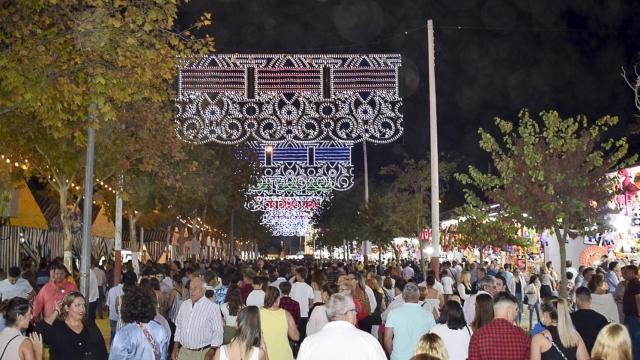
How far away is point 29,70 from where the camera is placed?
13.1 metres

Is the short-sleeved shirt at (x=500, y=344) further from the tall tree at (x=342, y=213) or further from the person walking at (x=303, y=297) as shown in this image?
the tall tree at (x=342, y=213)

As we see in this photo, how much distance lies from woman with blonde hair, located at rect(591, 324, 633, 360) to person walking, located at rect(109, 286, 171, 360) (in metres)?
4.12

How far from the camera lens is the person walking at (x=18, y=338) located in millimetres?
7887

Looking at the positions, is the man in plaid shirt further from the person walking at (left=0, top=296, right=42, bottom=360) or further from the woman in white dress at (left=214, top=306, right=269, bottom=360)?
the person walking at (left=0, top=296, right=42, bottom=360)

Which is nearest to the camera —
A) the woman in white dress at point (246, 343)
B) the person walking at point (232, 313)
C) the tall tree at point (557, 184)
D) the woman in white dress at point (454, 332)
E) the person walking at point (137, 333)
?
the woman in white dress at point (246, 343)

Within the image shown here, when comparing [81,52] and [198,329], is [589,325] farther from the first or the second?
[81,52]

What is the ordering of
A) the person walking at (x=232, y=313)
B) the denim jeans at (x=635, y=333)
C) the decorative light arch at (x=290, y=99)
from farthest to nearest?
the decorative light arch at (x=290, y=99)
the denim jeans at (x=635, y=333)
the person walking at (x=232, y=313)

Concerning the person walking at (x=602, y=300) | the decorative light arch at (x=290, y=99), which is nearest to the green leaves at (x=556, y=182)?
the decorative light arch at (x=290, y=99)

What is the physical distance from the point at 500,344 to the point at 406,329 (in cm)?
188

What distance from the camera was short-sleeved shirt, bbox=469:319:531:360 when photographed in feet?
26.2

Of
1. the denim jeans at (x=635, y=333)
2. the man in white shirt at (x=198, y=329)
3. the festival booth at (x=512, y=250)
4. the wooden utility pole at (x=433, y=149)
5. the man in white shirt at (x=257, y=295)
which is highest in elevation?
the wooden utility pole at (x=433, y=149)

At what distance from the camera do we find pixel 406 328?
A: 9.72 meters

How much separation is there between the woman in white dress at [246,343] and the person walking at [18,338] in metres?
2.10

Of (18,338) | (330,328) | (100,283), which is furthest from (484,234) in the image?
(330,328)
